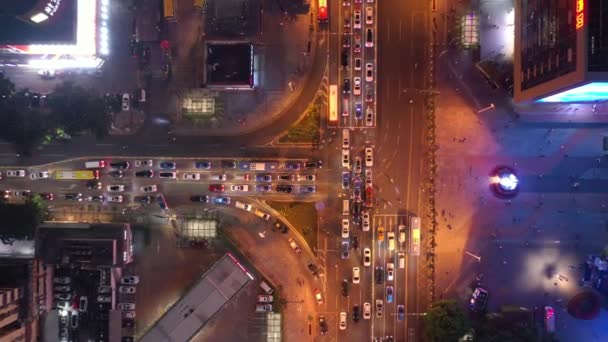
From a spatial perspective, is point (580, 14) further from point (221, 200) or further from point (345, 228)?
point (221, 200)

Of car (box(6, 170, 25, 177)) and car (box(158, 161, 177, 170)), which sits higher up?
car (box(158, 161, 177, 170))

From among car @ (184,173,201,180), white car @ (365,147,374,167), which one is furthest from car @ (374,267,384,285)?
car @ (184,173,201,180)

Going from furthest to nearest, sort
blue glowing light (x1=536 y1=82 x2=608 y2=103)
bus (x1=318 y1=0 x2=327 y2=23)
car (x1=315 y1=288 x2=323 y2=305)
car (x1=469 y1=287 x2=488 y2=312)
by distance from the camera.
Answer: car (x1=315 y1=288 x2=323 y2=305), bus (x1=318 y1=0 x2=327 y2=23), car (x1=469 y1=287 x2=488 y2=312), blue glowing light (x1=536 y1=82 x2=608 y2=103)

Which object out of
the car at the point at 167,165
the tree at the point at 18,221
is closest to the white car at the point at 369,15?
the car at the point at 167,165

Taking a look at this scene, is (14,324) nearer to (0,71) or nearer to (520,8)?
(0,71)

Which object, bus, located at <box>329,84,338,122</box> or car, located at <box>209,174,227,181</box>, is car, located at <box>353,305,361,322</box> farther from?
bus, located at <box>329,84,338,122</box>

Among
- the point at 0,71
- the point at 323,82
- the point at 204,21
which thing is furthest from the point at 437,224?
the point at 0,71
